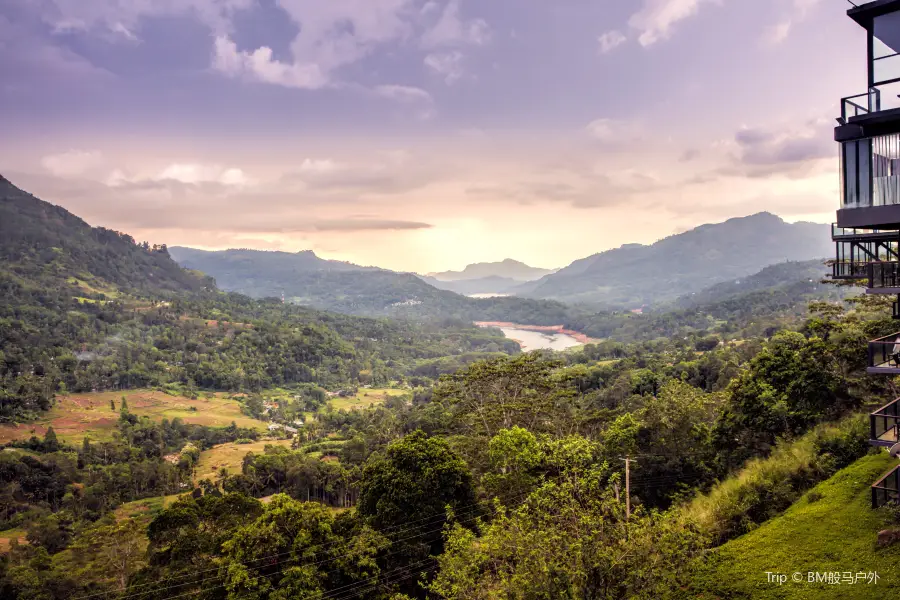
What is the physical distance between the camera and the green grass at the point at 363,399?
87688 millimetres

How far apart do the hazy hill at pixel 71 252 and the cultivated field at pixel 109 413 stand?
200ft

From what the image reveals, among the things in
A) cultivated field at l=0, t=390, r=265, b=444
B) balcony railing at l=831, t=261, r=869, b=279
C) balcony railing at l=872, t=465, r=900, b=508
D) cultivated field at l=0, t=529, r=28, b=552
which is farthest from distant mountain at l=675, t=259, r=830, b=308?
balcony railing at l=831, t=261, r=869, b=279

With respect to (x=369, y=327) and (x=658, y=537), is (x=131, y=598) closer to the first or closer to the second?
(x=658, y=537)

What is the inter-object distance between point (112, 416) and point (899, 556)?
78737 millimetres

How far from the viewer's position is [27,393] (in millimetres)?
67812

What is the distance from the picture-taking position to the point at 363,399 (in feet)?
308

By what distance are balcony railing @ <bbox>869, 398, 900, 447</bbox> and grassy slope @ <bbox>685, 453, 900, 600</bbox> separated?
117 inches

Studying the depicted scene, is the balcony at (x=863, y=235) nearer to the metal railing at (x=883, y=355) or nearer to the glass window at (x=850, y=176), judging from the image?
the glass window at (x=850, y=176)

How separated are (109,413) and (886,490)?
80.3 metres

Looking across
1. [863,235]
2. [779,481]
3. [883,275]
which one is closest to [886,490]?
[779,481]

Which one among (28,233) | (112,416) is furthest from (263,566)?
(28,233)

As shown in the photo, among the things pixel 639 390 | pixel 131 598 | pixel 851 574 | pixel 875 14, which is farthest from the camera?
pixel 639 390

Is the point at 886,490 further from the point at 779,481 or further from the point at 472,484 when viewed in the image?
the point at 472,484

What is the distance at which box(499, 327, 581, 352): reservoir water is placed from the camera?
145 m
